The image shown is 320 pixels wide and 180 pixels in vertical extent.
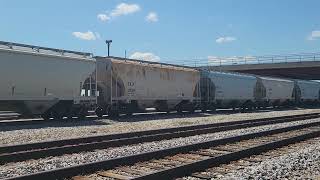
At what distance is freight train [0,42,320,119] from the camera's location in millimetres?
19891

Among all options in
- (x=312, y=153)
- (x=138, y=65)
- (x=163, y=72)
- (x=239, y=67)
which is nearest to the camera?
(x=312, y=153)

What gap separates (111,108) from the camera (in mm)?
25656

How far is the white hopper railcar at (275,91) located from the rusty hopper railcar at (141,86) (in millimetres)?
12706

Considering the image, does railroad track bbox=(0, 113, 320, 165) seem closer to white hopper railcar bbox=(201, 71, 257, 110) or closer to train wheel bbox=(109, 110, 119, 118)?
train wheel bbox=(109, 110, 119, 118)

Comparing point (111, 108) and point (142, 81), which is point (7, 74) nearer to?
point (111, 108)

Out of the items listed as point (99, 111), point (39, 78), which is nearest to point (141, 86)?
point (99, 111)

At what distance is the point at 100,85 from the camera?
25500 mm

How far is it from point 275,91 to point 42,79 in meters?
30.8

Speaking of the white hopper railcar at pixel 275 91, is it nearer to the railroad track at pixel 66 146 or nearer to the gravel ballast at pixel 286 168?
the railroad track at pixel 66 146

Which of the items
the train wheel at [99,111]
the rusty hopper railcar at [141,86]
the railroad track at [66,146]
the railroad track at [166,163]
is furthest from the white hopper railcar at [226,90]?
the railroad track at [166,163]

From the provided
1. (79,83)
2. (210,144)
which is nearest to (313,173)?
(210,144)

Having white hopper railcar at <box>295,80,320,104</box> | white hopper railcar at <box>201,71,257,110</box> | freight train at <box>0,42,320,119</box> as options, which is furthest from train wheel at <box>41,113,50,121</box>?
white hopper railcar at <box>295,80,320,104</box>

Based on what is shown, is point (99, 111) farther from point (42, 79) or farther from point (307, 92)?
point (307, 92)

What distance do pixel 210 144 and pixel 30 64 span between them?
11.2 meters
